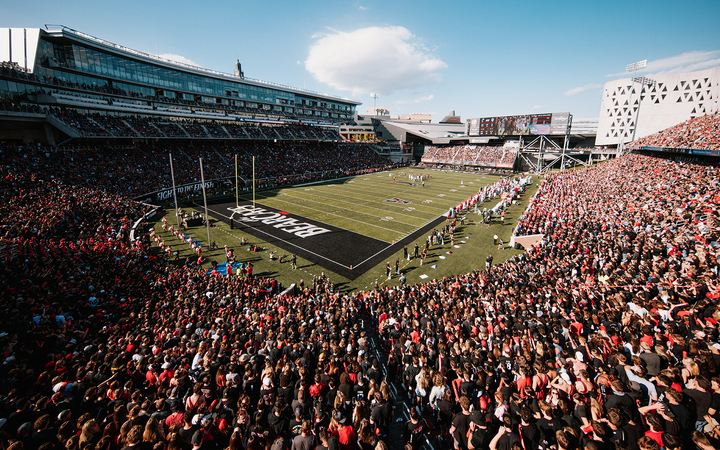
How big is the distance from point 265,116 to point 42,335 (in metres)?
68.0

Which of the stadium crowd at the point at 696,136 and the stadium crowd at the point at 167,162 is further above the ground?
the stadium crowd at the point at 696,136

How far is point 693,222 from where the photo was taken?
13812mm

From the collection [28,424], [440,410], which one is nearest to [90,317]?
[28,424]

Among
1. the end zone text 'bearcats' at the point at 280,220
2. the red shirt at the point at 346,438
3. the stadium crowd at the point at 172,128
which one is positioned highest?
the stadium crowd at the point at 172,128

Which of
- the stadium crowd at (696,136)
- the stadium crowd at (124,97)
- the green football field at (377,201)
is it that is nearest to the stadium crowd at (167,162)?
the stadium crowd at (124,97)

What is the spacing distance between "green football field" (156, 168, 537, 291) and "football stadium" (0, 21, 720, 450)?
0.26 m

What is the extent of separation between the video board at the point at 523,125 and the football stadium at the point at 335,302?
19163mm

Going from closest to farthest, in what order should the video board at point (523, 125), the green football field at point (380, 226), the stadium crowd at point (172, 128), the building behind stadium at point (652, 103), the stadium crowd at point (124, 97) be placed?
the green football field at point (380, 226) < the stadium crowd at point (124, 97) < the stadium crowd at point (172, 128) < the building behind stadium at point (652, 103) < the video board at point (523, 125)

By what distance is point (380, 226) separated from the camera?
90.1ft

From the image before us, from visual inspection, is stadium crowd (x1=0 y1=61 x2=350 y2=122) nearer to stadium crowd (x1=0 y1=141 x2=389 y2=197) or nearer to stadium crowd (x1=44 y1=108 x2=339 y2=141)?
stadium crowd (x1=44 y1=108 x2=339 y2=141)

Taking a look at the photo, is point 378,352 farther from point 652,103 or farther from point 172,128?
point 652,103

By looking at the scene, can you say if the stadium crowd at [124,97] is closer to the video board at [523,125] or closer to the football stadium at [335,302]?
the football stadium at [335,302]

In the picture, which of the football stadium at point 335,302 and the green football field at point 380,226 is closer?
the football stadium at point 335,302

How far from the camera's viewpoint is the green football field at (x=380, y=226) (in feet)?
61.9
